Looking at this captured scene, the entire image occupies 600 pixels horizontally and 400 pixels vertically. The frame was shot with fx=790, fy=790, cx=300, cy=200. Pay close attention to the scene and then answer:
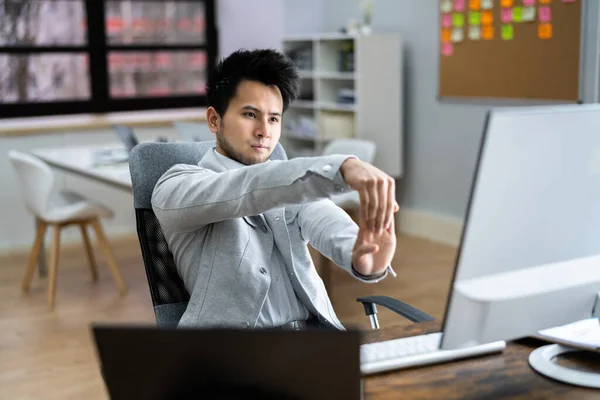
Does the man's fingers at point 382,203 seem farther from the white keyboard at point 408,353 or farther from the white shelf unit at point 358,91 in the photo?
the white shelf unit at point 358,91

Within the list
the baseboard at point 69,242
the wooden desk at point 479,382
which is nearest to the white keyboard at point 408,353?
the wooden desk at point 479,382

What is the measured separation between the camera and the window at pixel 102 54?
19.4 ft

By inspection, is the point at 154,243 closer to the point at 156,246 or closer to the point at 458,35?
the point at 156,246

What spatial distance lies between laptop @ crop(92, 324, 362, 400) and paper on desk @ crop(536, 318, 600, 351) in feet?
2.11

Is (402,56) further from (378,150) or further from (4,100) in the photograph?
(4,100)

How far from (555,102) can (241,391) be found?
4147 mm

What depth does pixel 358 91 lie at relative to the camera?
18.6 ft

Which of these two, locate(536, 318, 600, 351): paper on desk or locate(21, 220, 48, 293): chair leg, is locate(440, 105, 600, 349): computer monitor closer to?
locate(536, 318, 600, 351): paper on desk

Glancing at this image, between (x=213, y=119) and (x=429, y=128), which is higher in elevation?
(x=213, y=119)

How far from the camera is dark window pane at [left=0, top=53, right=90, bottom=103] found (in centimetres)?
591

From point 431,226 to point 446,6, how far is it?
1.57 metres

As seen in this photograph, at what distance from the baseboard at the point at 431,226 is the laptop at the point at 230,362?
4.62m

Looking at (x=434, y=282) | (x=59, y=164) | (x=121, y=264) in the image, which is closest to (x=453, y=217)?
(x=434, y=282)

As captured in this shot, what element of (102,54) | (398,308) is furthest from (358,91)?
(398,308)
